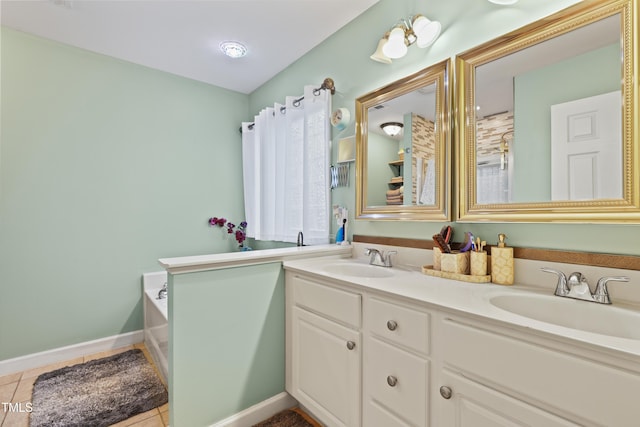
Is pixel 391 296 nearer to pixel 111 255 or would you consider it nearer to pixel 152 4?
pixel 152 4

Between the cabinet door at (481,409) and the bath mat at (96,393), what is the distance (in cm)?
170

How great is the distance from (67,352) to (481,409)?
2920 mm

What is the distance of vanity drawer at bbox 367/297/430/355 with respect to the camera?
1.03 meters

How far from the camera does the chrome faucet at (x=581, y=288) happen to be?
0.96 metres

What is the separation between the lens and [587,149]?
Result: 1067 mm

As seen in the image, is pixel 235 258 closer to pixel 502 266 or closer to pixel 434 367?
pixel 434 367

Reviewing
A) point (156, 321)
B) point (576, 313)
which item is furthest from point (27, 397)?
point (576, 313)

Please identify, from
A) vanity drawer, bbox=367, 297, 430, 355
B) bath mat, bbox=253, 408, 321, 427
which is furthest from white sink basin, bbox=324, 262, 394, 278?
bath mat, bbox=253, 408, 321, 427

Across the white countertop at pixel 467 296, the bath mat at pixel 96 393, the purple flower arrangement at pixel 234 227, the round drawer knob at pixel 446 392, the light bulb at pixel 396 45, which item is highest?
the light bulb at pixel 396 45

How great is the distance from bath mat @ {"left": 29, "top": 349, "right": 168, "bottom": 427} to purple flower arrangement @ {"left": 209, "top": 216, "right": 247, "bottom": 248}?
1287mm

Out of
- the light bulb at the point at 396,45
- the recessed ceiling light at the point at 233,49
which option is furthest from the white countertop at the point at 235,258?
the recessed ceiling light at the point at 233,49

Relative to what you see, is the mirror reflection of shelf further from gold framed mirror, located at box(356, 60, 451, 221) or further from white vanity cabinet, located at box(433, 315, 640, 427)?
white vanity cabinet, located at box(433, 315, 640, 427)

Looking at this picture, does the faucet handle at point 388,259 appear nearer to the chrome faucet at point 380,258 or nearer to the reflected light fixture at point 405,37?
the chrome faucet at point 380,258

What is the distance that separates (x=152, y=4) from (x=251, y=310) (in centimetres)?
205
